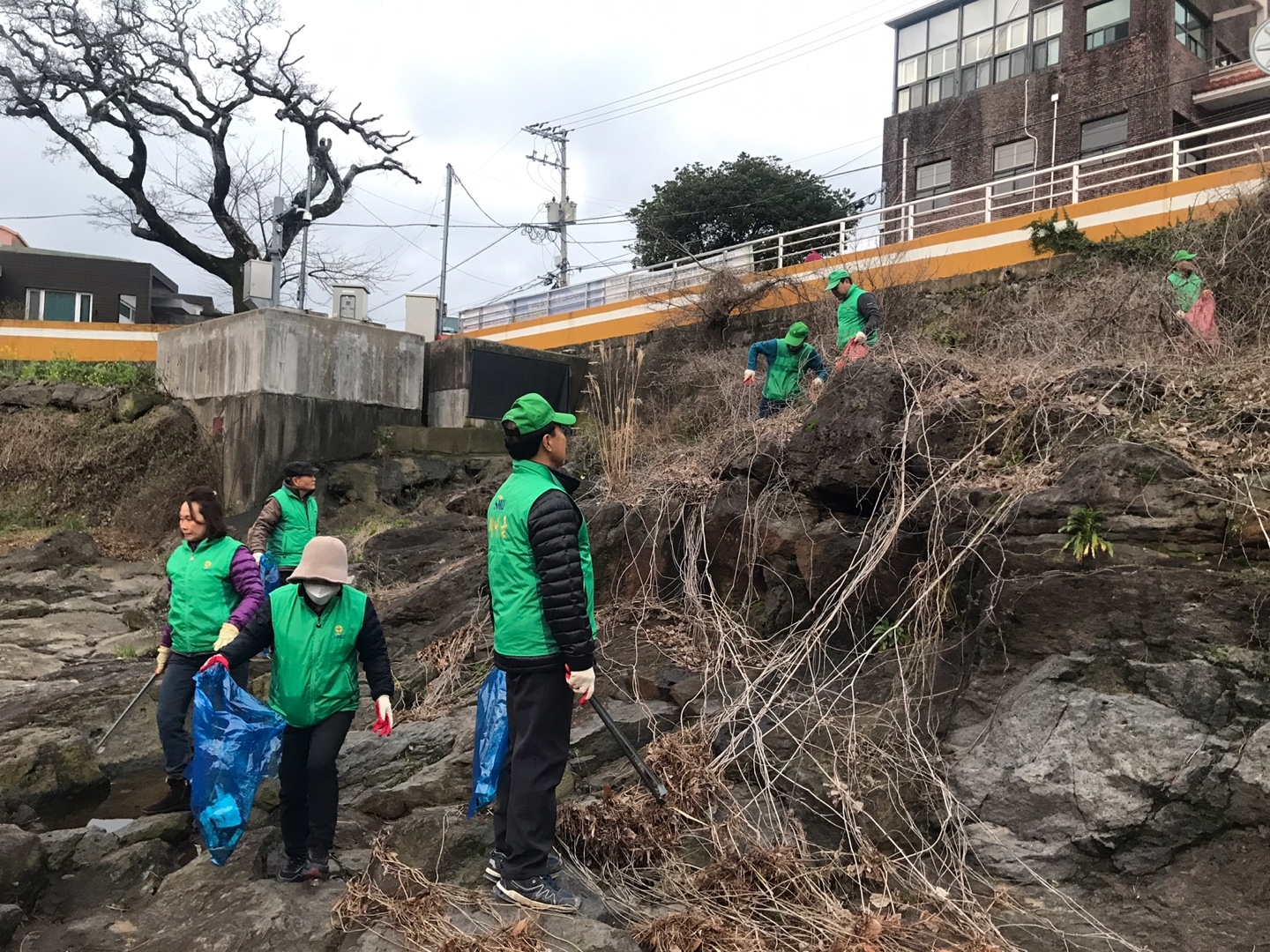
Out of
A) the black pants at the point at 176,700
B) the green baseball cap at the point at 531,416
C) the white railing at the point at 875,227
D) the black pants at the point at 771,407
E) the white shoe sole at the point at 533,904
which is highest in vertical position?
the white railing at the point at 875,227

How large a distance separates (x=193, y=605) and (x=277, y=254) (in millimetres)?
14712

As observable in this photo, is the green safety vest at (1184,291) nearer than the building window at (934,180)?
Yes

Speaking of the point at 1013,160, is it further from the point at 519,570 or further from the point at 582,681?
the point at 582,681

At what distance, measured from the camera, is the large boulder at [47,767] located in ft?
15.8

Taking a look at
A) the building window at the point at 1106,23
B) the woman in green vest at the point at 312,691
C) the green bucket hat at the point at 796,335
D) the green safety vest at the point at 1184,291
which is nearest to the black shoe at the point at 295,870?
the woman in green vest at the point at 312,691

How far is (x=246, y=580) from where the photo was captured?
4.60 m

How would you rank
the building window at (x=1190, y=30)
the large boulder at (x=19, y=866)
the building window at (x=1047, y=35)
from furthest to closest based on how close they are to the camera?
the building window at (x=1047, y=35)
the building window at (x=1190, y=30)
the large boulder at (x=19, y=866)

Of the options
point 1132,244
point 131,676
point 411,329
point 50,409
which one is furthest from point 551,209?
point 131,676

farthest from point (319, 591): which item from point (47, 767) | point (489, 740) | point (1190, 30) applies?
point (1190, 30)

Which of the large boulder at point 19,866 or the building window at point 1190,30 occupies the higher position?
the building window at point 1190,30

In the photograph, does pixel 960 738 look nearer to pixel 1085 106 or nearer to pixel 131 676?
pixel 131 676

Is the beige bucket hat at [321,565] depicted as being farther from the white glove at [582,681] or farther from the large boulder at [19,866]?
the large boulder at [19,866]

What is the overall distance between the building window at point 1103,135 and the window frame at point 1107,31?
1634 millimetres

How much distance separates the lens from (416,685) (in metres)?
6.00
